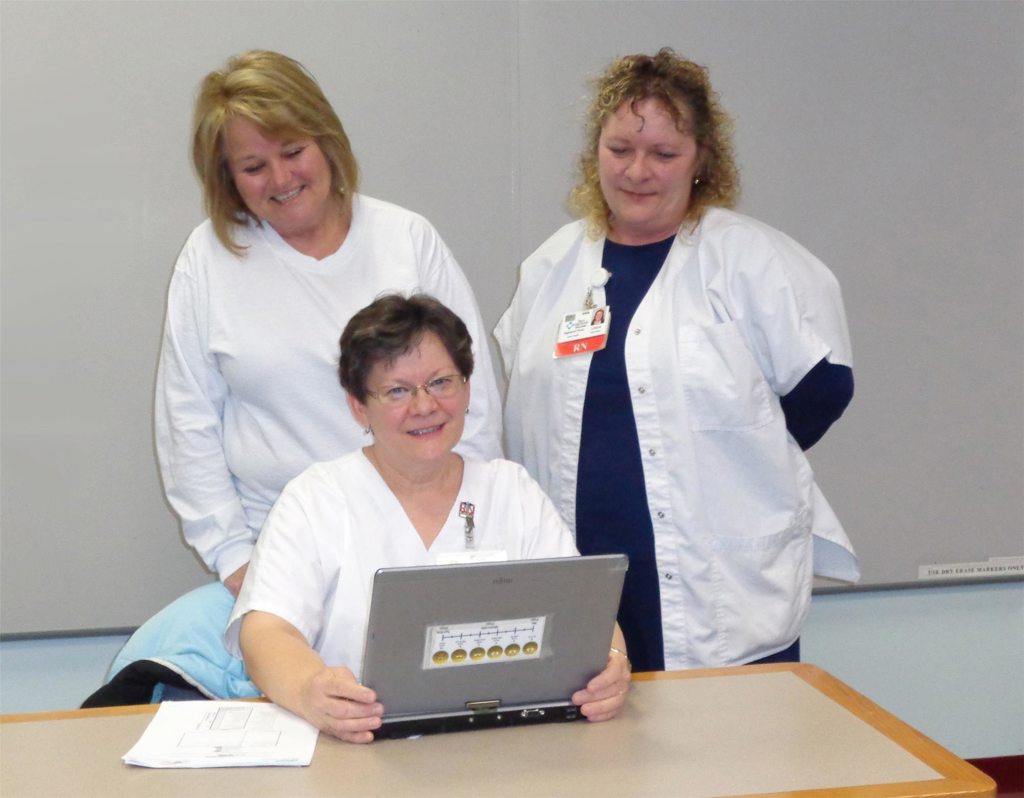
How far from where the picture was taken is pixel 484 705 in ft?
5.28

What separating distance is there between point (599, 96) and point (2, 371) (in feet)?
5.12

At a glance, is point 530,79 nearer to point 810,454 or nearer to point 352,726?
point 810,454

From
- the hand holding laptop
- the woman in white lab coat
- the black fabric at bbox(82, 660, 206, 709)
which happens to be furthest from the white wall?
→ the black fabric at bbox(82, 660, 206, 709)

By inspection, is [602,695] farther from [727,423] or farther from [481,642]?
[727,423]

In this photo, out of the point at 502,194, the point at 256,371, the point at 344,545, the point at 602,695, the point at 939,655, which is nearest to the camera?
the point at 602,695

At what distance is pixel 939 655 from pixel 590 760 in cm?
212

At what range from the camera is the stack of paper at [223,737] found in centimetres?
149

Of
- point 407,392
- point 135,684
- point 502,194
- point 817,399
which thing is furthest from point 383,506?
point 502,194

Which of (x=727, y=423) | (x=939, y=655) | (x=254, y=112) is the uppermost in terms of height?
(x=254, y=112)

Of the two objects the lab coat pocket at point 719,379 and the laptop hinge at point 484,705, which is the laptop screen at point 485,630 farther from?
the lab coat pocket at point 719,379

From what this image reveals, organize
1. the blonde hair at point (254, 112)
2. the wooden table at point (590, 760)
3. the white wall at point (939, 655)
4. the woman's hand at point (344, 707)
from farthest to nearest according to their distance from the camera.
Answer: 1. the white wall at point (939, 655)
2. the blonde hair at point (254, 112)
3. the woman's hand at point (344, 707)
4. the wooden table at point (590, 760)

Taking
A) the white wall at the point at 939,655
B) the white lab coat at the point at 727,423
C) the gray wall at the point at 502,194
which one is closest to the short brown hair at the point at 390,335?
the white lab coat at the point at 727,423

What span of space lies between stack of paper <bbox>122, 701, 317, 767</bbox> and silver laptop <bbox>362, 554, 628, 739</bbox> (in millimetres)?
129

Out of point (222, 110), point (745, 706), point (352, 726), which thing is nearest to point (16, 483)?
point (222, 110)
